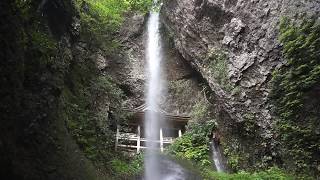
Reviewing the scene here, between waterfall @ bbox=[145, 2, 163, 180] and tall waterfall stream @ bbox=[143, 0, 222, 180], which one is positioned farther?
waterfall @ bbox=[145, 2, 163, 180]

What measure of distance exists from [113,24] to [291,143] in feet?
32.2

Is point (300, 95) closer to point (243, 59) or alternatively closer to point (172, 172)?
point (243, 59)

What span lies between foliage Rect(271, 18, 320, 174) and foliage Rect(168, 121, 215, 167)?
3.50m

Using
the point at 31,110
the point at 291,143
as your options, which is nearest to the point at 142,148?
the point at 291,143

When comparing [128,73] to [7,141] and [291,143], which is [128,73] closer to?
[291,143]

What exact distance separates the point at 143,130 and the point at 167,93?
9.51ft

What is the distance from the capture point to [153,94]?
1823 centimetres

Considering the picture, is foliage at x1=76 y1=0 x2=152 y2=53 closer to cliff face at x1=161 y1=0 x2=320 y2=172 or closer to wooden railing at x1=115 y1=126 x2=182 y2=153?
cliff face at x1=161 y1=0 x2=320 y2=172

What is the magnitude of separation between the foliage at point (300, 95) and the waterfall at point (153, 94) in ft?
15.4

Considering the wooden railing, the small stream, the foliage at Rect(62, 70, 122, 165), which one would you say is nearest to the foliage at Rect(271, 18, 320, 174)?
the small stream

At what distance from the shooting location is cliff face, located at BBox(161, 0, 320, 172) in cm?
1280

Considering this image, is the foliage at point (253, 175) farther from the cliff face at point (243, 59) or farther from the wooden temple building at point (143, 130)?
the wooden temple building at point (143, 130)

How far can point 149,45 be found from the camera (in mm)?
20125

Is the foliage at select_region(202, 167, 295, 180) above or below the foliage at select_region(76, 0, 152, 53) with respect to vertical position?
below
